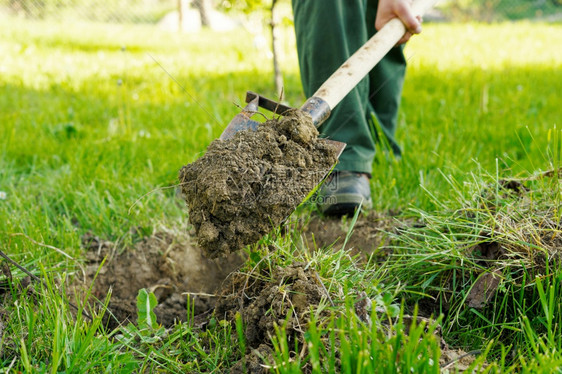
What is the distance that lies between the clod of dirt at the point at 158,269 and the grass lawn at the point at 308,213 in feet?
0.19

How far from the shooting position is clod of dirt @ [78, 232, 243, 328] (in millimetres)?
2143

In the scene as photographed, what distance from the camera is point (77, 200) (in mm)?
2561

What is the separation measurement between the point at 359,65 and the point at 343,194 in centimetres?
62

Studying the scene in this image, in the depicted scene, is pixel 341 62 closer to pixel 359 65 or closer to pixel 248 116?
pixel 359 65

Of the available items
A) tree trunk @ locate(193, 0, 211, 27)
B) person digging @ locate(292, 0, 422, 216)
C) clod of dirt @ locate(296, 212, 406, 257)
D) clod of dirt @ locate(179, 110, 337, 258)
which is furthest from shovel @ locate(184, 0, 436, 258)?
tree trunk @ locate(193, 0, 211, 27)

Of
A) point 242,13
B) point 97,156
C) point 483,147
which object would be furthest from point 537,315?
point 242,13

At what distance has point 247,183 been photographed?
1.67m

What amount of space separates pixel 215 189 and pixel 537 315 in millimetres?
1063

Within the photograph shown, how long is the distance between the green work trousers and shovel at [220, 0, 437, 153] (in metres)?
0.38

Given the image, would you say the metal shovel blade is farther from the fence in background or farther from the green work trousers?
the fence in background

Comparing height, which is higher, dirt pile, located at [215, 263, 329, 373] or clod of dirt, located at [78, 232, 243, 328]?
dirt pile, located at [215, 263, 329, 373]

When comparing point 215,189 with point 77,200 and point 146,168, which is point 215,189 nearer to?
point 77,200

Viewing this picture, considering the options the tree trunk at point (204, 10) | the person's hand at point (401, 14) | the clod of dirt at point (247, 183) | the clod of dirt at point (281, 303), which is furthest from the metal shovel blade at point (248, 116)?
the tree trunk at point (204, 10)

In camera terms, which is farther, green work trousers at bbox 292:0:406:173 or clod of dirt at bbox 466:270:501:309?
green work trousers at bbox 292:0:406:173
